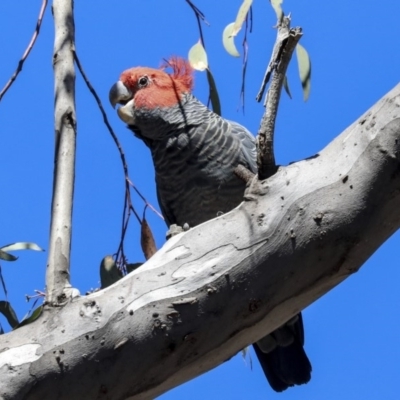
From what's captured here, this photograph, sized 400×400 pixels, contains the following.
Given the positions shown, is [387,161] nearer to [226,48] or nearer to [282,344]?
[226,48]

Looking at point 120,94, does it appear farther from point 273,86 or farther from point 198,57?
point 273,86

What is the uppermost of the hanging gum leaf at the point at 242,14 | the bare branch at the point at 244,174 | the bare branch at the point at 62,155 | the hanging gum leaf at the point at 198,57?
the hanging gum leaf at the point at 198,57

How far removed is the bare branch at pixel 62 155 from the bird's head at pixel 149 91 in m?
1.15

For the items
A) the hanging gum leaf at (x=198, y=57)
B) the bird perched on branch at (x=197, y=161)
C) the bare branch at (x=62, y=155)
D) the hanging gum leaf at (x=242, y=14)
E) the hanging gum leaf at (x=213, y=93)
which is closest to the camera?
the bare branch at (x=62, y=155)

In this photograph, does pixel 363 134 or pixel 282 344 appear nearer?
pixel 363 134

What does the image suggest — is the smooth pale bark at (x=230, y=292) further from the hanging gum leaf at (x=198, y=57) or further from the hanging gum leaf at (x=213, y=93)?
the hanging gum leaf at (x=213, y=93)

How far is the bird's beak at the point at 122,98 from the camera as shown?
3.04 metres

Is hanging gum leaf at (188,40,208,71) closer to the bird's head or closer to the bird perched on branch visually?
the bird perched on branch

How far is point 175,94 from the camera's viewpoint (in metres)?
2.99

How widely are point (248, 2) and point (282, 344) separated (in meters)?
1.15

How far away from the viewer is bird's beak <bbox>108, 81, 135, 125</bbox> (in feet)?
9.98

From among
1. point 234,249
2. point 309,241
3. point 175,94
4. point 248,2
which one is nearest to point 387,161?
point 309,241

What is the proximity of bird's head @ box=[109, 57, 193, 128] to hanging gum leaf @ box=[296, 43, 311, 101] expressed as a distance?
945 millimetres

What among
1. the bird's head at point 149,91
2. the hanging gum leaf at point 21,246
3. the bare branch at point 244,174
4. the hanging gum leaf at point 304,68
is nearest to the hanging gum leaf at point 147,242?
the hanging gum leaf at point 21,246
